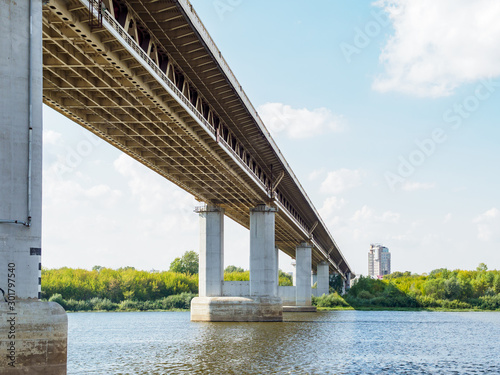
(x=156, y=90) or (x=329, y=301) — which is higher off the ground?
(x=156, y=90)

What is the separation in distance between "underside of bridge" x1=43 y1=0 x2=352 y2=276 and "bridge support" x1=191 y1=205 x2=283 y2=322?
20.6 feet

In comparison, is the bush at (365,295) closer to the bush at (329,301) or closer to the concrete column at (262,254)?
the bush at (329,301)

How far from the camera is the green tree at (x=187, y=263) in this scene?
172 metres

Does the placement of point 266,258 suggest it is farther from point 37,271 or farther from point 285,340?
point 37,271

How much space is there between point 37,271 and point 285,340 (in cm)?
2293

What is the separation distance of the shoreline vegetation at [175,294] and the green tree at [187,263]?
47603 millimetres

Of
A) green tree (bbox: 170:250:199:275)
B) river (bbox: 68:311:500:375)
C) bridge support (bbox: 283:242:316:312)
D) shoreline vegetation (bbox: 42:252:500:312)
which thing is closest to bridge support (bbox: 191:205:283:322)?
river (bbox: 68:311:500:375)

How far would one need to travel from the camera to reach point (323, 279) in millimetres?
131875

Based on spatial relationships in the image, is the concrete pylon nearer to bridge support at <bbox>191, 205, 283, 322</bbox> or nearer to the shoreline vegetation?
the shoreline vegetation

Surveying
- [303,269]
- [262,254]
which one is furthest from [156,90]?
[303,269]

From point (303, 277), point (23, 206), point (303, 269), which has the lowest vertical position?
point (303, 277)

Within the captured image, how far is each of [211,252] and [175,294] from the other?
61.9 meters

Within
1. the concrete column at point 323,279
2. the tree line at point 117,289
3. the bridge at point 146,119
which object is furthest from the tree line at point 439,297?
the bridge at point 146,119

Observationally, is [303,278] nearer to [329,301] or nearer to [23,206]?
[329,301]
